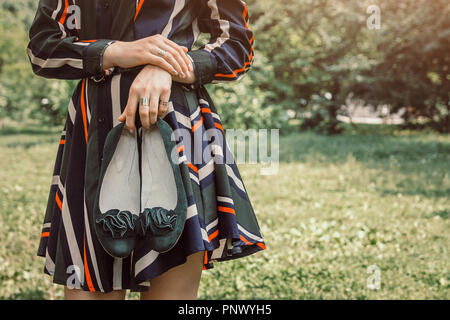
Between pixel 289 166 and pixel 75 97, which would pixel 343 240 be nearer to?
pixel 75 97

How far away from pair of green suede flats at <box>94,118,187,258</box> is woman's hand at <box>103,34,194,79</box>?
149 mm

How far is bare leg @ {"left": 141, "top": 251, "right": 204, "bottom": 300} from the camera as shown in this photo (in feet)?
4.22

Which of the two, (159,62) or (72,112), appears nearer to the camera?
(159,62)

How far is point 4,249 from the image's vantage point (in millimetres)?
3773

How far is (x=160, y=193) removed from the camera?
1.17 m

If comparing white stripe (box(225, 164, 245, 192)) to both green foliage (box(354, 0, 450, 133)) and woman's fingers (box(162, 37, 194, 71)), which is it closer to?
woman's fingers (box(162, 37, 194, 71))

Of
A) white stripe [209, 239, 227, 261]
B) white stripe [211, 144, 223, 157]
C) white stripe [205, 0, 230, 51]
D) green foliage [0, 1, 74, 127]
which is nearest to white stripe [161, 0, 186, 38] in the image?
white stripe [205, 0, 230, 51]

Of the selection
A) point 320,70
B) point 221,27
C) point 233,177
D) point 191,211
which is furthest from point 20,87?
point 191,211

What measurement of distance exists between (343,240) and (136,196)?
3213 mm

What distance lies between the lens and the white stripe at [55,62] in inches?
49.9

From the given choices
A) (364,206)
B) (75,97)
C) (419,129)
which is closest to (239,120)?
(419,129)

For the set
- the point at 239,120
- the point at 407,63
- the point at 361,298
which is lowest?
the point at 361,298

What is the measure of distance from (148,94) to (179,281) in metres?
0.52

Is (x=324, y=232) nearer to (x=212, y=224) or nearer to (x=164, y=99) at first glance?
(x=212, y=224)
